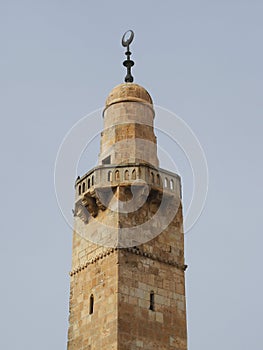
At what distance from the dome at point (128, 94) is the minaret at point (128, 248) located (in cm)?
19

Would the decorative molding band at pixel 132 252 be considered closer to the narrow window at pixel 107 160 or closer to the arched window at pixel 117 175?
the arched window at pixel 117 175

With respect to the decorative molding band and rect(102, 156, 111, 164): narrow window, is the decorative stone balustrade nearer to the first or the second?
rect(102, 156, 111, 164): narrow window

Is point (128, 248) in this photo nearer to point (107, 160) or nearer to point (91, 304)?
point (91, 304)

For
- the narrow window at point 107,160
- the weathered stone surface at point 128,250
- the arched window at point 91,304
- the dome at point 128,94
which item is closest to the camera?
the weathered stone surface at point 128,250

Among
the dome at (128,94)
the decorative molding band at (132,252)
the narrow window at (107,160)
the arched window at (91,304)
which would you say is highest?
the dome at (128,94)

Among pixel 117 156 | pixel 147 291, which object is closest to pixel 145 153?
pixel 117 156

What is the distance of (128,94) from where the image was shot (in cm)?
2617

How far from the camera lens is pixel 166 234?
24.0 metres

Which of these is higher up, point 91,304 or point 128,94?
point 128,94

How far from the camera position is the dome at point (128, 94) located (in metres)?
26.1

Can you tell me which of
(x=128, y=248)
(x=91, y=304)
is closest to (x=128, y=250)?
(x=128, y=248)

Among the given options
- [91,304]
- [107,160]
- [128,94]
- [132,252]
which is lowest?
[91,304]

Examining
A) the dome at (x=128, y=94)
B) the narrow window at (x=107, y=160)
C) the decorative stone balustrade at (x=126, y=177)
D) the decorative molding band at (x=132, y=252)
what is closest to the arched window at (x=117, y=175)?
the decorative stone balustrade at (x=126, y=177)

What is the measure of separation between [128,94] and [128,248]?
647 cm
